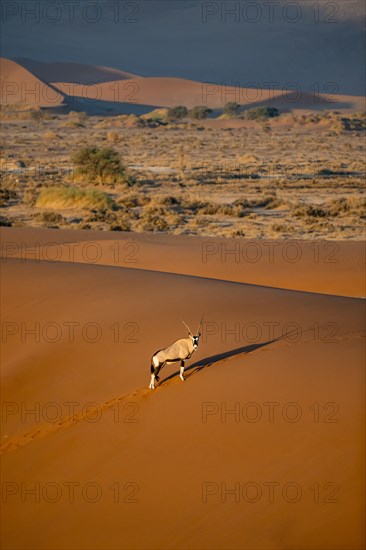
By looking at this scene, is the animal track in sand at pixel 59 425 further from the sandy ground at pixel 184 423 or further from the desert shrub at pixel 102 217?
the desert shrub at pixel 102 217

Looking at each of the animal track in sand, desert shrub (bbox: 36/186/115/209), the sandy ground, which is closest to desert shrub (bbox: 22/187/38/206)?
desert shrub (bbox: 36/186/115/209)

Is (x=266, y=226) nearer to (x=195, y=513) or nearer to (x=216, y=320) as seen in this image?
(x=216, y=320)

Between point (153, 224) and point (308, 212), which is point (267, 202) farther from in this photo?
point (153, 224)

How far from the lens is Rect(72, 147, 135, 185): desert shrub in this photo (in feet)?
113

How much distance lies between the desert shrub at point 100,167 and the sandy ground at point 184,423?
23.5 m

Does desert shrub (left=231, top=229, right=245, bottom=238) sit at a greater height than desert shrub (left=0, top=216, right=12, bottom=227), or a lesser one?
lesser

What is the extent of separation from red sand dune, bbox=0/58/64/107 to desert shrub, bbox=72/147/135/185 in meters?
62.8

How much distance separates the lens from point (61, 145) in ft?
170

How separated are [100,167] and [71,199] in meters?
6.80

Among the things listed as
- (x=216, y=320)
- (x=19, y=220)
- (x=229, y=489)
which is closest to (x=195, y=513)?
(x=229, y=489)

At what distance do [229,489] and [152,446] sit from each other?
1040mm

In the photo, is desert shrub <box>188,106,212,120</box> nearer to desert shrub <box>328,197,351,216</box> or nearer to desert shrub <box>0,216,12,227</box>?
desert shrub <box>328,197,351,216</box>

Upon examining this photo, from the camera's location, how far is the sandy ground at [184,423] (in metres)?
5.69

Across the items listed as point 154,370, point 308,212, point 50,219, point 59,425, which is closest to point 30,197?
point 50,219
